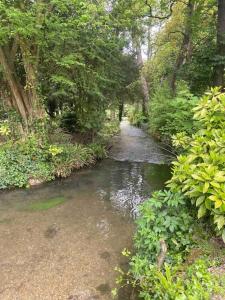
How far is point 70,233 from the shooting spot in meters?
4.54

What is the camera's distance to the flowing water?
324cm

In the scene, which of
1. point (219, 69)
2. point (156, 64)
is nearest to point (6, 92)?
point (219, 69)

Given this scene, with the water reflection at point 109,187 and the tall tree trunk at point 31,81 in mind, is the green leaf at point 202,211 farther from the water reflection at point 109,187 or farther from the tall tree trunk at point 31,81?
the tall tree trunk at point 31,81

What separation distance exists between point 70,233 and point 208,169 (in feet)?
9.89

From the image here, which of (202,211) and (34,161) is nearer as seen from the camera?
(202,211)

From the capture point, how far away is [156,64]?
1617 centimetres

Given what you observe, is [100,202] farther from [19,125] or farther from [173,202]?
[19,125]

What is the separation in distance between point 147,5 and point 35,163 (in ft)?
25.3

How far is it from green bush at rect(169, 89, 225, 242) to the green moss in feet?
11.6

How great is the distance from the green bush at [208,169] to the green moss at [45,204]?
11.6ft

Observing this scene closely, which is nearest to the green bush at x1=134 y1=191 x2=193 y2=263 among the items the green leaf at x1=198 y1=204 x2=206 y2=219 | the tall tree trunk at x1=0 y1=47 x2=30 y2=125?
the green leaf at x1=198 y1=204 x2=206 y2=219

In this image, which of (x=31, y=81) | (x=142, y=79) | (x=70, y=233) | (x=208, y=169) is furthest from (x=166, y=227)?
(x=142, y=79)

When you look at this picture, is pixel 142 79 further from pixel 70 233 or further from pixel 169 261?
pixel 169 261

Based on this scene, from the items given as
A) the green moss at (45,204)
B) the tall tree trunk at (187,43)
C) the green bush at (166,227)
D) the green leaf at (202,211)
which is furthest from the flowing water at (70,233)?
the tall tree trunk at (187,43)
